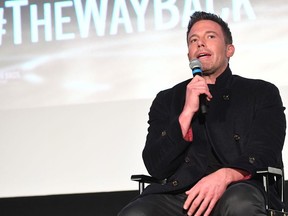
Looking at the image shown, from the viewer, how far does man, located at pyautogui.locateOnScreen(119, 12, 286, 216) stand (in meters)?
2.39

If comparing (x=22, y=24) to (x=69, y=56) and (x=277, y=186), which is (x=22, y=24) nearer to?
(x=69, y=56)

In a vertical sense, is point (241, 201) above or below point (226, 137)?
below

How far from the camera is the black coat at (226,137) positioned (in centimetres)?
250

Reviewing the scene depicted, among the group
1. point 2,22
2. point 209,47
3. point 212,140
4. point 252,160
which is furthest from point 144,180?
point 2,22

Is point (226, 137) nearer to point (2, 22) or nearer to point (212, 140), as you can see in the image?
point (212, 140)

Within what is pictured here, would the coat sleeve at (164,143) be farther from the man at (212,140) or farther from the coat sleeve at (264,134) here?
the coat sleeve at (264,134)

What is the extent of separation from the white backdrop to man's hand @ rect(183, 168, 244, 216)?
1.06m

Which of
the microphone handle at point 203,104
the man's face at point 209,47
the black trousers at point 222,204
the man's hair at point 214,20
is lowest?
the black trousers at point 222,204

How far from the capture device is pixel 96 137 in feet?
11.7

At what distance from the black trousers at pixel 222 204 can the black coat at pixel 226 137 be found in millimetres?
43

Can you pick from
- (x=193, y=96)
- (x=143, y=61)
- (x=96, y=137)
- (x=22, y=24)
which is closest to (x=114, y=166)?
(x=96, y=137)

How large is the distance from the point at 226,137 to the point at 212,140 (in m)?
0.05

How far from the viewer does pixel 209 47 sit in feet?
8.92

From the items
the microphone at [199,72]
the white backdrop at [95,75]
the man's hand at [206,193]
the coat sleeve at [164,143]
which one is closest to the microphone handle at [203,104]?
the microphone at [199,72]
